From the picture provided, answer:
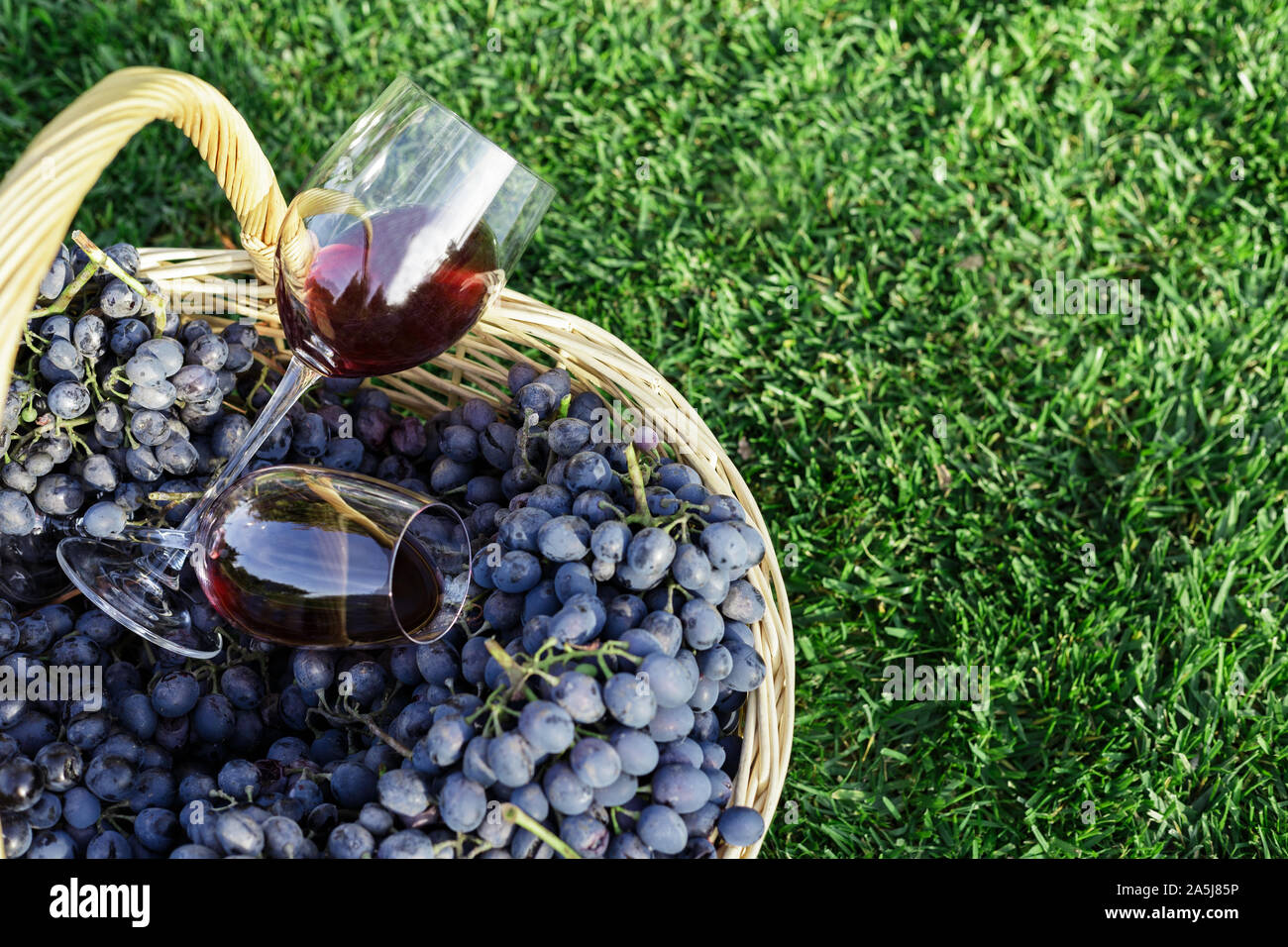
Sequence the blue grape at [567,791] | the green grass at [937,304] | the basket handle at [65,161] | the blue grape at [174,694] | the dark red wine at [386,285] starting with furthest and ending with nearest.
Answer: the green grass at [937,304] → the blue grape at [174,694] → the dark red wine at [386,285] → the blue grape at [567,791] → the basket handle at [65,161]

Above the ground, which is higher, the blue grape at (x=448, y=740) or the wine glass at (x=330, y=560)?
the wine glass at (x=330, y=560)

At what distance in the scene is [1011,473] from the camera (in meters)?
2.08

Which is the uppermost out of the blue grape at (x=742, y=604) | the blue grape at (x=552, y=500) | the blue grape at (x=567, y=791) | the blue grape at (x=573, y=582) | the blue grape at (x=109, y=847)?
the blue grape at (x=552, y=500)

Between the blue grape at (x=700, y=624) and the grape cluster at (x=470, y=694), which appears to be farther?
the blue grape at (x=700, y=624)

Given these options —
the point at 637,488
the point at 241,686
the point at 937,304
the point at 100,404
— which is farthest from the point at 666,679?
the point at 937,304

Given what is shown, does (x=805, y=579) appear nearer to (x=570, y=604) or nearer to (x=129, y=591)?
(x=570, y=604)

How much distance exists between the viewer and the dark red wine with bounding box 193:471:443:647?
1261 millimetres

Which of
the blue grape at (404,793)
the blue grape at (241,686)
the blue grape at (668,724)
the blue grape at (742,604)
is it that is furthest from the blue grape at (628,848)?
the blue grape at (241,686)

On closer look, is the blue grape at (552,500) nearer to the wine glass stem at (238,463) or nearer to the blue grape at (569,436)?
the blue grape at (569,436)

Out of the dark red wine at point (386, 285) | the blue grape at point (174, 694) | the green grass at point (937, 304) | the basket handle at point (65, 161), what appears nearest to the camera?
the basket handle at point (65, 161)

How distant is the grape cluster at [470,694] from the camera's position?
1165 millimetres

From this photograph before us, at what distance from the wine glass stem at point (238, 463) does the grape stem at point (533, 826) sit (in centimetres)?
61

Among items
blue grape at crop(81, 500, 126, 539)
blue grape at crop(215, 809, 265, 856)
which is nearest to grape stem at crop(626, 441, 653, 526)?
blue grape at crop(215, 809, 265, 856)
